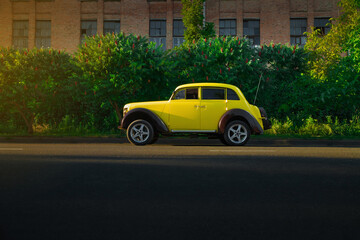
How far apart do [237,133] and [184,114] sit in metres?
1.83

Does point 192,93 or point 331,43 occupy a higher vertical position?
point 331,43

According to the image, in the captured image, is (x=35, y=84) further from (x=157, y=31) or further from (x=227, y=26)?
(x=227, y=26)

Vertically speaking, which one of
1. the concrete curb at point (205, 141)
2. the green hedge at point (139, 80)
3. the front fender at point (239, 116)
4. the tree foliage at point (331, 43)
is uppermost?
the tree foliage at point (331, 43)

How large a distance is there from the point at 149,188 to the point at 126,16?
30439 mm

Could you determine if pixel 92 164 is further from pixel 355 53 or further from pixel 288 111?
pixel 355 53

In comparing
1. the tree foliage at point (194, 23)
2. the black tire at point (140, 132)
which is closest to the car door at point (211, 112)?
the black tire at point (140, 132)

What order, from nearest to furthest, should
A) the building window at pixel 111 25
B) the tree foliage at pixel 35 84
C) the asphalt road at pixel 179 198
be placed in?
the asphalt road at pixel 179 198
the tree foliage at pixel 35 84
the building window at pixel 111 25

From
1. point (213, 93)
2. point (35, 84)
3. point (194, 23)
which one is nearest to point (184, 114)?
point (213, 93)

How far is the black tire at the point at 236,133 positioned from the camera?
12.9 metres

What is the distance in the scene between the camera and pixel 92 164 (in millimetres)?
8703

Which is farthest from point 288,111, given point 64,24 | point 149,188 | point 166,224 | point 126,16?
point 64,24

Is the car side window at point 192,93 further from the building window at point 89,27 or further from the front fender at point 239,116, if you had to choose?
the building window at point 89,27

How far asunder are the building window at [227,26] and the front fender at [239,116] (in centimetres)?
2297

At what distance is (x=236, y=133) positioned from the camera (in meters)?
13.0
